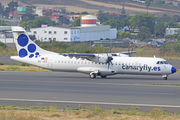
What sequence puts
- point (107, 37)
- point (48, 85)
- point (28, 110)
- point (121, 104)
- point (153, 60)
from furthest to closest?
1. point (107, 37)
2. point (153, 60)
3. point (48, 85)
4. point (121, 104)
5. point (28, 110)

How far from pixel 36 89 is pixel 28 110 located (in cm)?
761

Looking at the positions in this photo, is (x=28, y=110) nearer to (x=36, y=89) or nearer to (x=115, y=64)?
(x=36, y=89)

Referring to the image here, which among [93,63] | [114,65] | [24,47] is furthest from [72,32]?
[114,65]

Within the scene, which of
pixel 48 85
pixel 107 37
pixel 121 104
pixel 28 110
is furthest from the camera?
pixel 107 37

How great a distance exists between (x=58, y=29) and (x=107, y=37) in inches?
1012

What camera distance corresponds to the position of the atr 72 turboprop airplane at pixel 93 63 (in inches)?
1280

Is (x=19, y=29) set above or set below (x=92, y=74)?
above

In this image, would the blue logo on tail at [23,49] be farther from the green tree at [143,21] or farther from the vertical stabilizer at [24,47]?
the green tree at [143,21]

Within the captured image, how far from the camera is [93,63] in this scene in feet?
112

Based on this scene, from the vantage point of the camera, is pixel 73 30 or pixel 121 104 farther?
pixel 73 30

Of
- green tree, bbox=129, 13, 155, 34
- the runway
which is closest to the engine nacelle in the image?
the runway

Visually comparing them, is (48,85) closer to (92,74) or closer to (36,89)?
(36,89)

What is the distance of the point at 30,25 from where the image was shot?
149 meters

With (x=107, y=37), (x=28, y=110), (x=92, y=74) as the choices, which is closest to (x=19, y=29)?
(x=92, y=74)
